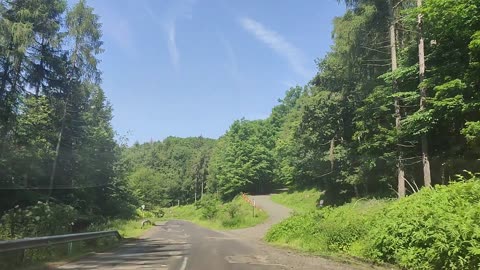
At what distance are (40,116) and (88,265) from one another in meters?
26.1

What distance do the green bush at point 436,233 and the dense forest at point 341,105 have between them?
17.4 feet

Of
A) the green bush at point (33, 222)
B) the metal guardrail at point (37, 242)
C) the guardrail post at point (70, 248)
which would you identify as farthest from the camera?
the green bush at point (33, 222)

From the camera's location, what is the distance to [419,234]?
1135cm

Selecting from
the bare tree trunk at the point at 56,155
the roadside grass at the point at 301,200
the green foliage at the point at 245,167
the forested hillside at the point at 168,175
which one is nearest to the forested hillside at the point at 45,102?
the bare tree trunk at the point at 56,155

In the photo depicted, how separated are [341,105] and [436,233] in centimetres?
3484

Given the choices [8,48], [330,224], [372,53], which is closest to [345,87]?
[372,53]

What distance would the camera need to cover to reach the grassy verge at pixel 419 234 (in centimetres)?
988

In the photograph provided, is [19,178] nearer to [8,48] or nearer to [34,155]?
[34,155]

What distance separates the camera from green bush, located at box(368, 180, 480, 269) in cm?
974

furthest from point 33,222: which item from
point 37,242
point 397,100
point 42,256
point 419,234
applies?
point 397,100

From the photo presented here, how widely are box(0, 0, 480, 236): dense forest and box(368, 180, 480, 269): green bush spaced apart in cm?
530

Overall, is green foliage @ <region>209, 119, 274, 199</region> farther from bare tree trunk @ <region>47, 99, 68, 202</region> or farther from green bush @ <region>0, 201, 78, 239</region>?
green bush @ <region>0, 201, 78, 239</region>

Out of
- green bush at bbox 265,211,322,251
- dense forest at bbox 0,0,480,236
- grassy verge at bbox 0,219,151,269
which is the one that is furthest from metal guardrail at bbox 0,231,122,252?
dense forest at bbox 0,0,480,236

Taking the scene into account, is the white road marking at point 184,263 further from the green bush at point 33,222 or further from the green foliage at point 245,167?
the green foliage at point 245,167
